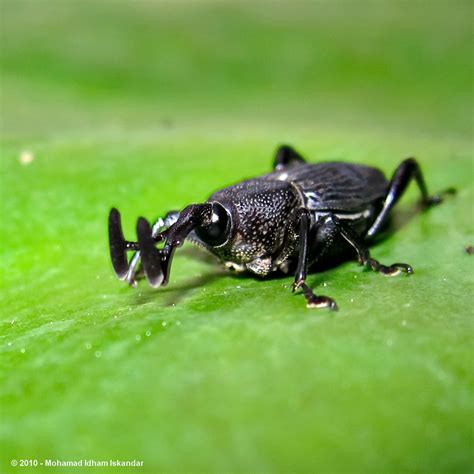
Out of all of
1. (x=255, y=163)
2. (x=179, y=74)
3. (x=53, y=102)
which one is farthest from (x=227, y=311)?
(x=179, y=74)

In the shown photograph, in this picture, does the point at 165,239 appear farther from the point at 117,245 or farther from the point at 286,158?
the point at 286,158

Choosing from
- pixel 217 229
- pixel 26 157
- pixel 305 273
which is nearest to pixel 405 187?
pixel 305 273

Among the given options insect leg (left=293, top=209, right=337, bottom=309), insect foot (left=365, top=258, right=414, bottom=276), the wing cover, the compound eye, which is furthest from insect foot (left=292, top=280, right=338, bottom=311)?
the wing cover

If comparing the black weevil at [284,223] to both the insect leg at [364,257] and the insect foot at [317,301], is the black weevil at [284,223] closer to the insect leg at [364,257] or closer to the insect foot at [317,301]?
the insect leg at [364,257]

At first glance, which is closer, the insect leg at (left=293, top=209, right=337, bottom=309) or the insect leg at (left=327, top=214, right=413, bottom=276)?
the insect leg at (left=293, top=209, right=337, bottom=309)

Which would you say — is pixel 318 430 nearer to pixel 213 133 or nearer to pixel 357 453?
pixel 357 453

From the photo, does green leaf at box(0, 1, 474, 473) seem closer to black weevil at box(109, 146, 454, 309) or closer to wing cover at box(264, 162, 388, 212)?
black weevil at box(109, 146, 454, 309)
